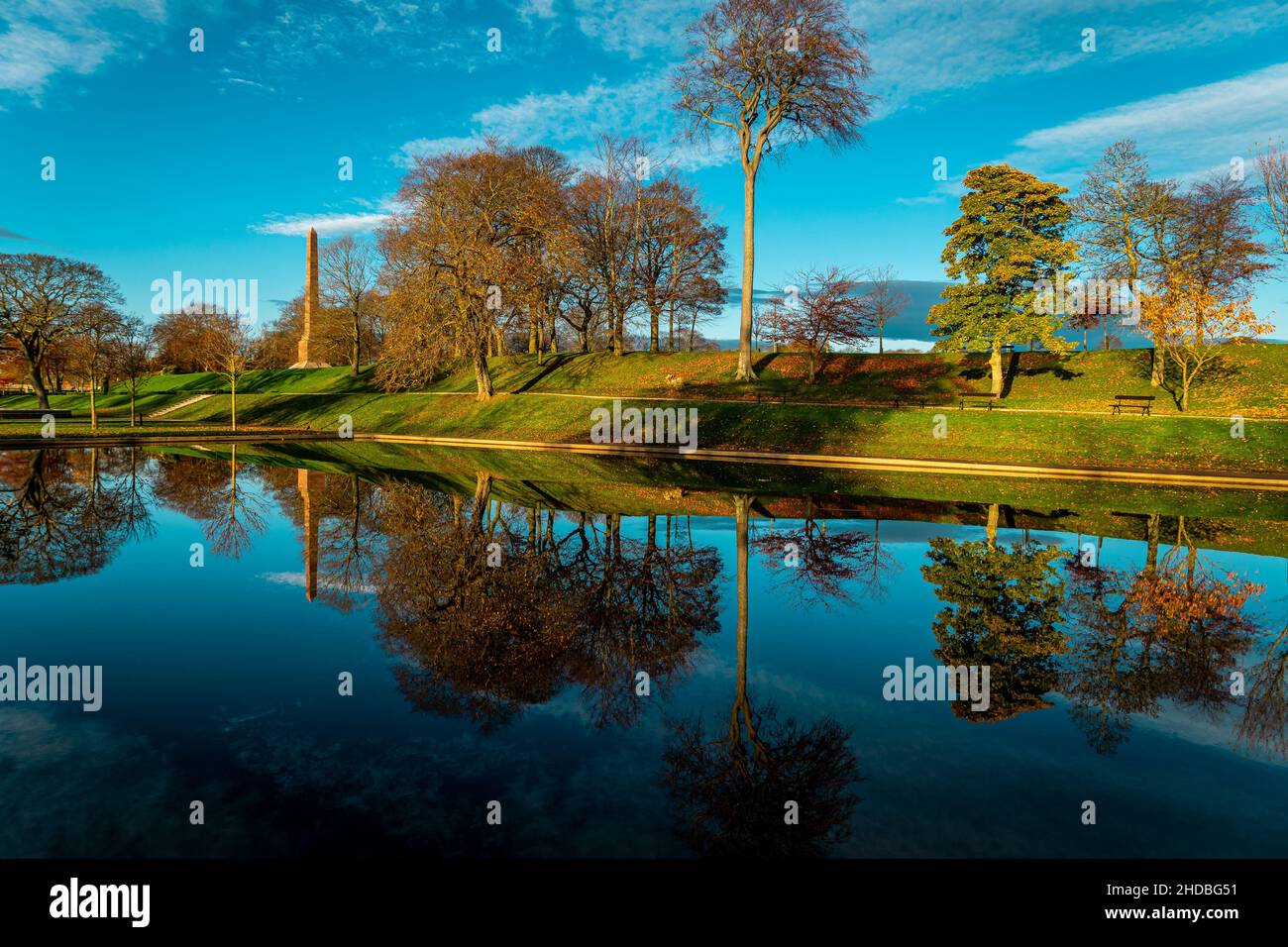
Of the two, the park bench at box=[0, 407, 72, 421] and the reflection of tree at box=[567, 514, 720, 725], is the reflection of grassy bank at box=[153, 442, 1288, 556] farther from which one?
the park bench at box=[0, 407, 72, 421]

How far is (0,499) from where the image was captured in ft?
58.1

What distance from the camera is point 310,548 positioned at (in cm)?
1284

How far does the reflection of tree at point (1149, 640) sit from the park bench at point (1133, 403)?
24256 millimetres

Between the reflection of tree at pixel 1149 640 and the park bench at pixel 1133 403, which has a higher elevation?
the park bench at pixel 1133 403

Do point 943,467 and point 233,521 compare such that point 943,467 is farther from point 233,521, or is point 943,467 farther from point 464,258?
point 464,258

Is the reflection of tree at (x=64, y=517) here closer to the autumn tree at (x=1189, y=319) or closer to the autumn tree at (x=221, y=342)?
the autumn tree at (x=221, y=342)

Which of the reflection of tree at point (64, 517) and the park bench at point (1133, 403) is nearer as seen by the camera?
the reflection of tree at point (64, 517)

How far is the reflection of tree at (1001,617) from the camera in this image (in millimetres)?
6859

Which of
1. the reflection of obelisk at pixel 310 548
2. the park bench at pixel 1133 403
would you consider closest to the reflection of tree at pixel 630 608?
the reflection of obelisk at pixel 310 548
